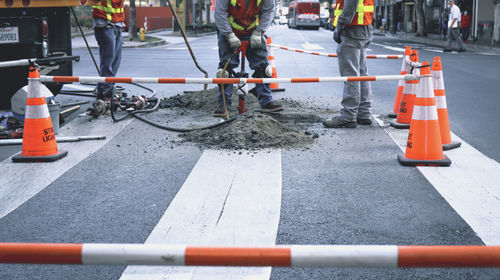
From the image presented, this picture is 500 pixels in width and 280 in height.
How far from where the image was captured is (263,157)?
5500 mm

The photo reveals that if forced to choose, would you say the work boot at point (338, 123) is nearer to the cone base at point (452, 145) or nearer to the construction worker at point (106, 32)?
the cone base at point (452, 145)

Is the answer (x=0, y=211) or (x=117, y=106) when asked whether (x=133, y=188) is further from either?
(x=117, y=106)

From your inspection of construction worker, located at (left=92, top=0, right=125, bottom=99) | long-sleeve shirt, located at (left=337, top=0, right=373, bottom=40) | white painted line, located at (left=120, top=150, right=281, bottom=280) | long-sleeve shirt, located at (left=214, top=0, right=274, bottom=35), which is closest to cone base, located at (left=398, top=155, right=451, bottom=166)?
white painted line, located at (left=120, top=150, right=281, bottom=280)

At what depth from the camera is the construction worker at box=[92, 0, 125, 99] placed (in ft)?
27.5

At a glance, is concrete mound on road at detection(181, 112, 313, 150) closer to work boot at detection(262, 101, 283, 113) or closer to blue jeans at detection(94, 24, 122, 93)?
work boot at detection(262, 101, 283, 113)

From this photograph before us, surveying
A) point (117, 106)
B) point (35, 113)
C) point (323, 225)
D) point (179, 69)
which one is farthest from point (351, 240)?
point (179, 69)

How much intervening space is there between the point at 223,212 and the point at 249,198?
1.23ft

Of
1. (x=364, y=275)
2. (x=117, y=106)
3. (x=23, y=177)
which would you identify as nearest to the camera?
(x=364, y=275)

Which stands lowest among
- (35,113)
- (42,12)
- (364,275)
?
(364,275)

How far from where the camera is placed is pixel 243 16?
750 centimetres

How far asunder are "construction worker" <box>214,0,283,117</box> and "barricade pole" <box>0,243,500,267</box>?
5523 mm

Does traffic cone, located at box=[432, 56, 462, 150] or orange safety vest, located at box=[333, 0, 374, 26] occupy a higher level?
orange safety vest, located at box=[333, 0, 374, 26]

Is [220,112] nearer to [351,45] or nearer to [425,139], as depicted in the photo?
[351,45]

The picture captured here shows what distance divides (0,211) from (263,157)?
7.89 feet
